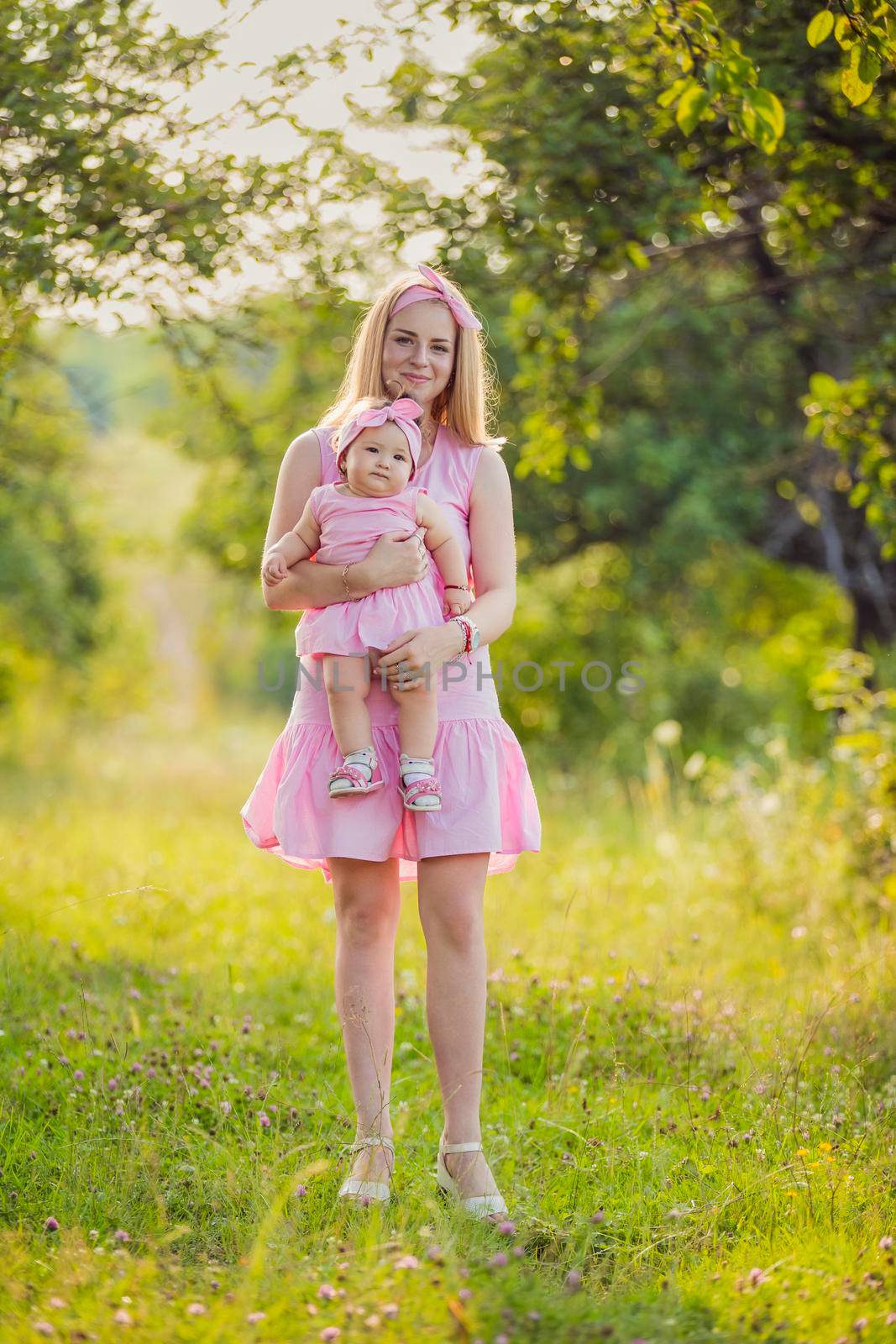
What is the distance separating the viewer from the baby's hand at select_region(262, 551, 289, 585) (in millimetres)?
2811

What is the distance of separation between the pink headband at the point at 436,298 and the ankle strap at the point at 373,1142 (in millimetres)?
1896

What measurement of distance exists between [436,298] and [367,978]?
5.28 feet

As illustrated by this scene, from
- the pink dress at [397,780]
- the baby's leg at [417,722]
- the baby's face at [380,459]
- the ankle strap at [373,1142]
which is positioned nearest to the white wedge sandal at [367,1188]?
the ankle strap at [373,1142]

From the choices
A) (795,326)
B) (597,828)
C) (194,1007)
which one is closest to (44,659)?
(597,828)

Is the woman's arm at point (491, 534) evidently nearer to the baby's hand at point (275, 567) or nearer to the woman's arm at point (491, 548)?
the woman's arm at point (491, 548)

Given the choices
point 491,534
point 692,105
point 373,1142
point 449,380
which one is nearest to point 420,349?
point 449,380

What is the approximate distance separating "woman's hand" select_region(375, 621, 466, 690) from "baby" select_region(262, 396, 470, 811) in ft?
0.07

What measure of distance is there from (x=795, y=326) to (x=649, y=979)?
5831 millimetres

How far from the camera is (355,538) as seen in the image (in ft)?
9.07

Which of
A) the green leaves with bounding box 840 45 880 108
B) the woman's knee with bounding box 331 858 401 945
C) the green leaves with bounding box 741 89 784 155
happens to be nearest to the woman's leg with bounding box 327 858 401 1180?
the woman's knee with bounding box 331 858 401 945

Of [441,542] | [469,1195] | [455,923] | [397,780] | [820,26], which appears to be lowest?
[469,1195]

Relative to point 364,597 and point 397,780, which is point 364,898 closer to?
point 397,780

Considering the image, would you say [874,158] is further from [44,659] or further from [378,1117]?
[44,659]

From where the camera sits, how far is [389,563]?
2729mm
